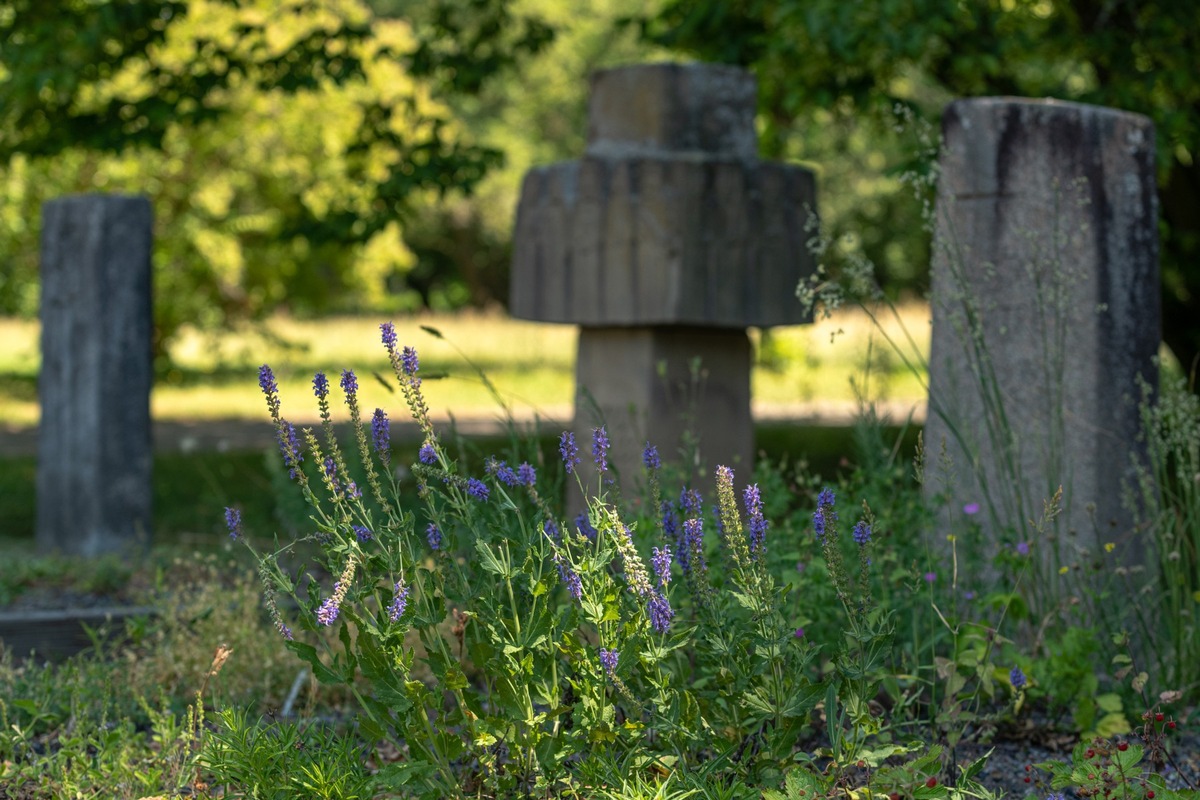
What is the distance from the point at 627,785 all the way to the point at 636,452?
8.91ft

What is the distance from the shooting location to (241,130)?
14.8 metres

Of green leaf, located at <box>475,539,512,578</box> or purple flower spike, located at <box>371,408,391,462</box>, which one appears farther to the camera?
purple flower spike, located at <box>371,408,391,462</box>

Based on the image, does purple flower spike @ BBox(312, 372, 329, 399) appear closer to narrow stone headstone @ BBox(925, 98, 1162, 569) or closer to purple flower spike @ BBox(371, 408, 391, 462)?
purple flower spike @ BBox(371, 408, 391, 462)

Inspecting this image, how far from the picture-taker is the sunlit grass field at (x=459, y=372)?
1355 centimetres

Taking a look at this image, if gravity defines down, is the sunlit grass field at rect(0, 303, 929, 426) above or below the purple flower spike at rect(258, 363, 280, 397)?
below

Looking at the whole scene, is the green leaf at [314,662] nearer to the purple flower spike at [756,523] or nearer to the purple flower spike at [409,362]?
the purple flower spike at [409,362]

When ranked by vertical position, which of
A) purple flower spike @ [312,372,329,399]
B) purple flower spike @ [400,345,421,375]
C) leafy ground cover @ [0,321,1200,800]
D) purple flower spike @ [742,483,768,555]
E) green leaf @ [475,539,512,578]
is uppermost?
purple flower spike @ [400,345,421,375]

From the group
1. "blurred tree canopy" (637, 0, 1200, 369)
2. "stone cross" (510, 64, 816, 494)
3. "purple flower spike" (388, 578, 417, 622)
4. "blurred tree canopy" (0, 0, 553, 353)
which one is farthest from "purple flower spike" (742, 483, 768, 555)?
"blurred tree canopy" (0, 0, 553, 353)

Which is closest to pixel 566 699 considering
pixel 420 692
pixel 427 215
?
pixel 420 692

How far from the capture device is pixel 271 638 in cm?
393

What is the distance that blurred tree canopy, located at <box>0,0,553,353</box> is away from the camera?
736 cm

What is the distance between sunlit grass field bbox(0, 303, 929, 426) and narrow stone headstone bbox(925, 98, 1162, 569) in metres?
6.37

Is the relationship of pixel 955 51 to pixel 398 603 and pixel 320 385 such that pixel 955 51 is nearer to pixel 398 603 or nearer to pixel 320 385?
pixel 320 385

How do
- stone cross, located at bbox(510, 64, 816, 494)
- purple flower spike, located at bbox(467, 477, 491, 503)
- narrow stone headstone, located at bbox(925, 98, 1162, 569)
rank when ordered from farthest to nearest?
stone cross, located at bbox(510, 64, 816, 494) → narrow stone headstone, located at bbox(925, 98, 1162, 569) → purple flower spike, located at bbox(467, 477, 491, 503)
